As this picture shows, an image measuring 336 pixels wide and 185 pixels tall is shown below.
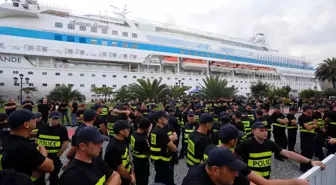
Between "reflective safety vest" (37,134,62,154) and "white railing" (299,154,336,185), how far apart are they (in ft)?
11.4

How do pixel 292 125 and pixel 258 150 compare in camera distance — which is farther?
pixel 292 125

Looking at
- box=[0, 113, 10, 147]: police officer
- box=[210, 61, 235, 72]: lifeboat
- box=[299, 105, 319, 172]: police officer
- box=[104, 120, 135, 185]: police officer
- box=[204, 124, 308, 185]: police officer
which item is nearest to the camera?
box=[204, 124, 308, 185]: police officer

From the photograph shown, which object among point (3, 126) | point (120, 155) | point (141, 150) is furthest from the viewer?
point (3, 126)

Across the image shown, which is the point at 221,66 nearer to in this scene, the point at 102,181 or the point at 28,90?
the point at 28,90

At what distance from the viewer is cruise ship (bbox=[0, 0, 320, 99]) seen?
84.4 ft

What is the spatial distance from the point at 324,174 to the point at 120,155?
2.49 meters

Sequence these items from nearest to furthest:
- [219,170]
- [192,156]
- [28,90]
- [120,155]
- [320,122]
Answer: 1. [219,170]
2. [120,155]
3. [192,156]
4. [320,122]
5. [28,90]

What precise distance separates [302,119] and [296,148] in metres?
2.52

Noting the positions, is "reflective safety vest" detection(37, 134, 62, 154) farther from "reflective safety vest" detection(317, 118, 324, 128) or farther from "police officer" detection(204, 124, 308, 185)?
"reflective safety vest" detection(317, 118, 324, 128)

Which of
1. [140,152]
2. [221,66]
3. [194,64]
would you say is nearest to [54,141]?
[140,152]

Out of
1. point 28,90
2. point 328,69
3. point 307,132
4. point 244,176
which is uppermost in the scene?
point 328,69

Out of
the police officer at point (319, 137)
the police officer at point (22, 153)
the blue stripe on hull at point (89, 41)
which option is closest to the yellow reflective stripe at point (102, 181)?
the police officer at point (22, 153)

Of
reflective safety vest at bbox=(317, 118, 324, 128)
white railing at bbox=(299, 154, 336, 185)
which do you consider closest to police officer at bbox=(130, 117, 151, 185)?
white railing at bbox=(299, 154, 336, 185)

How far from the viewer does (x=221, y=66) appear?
42688 mm
